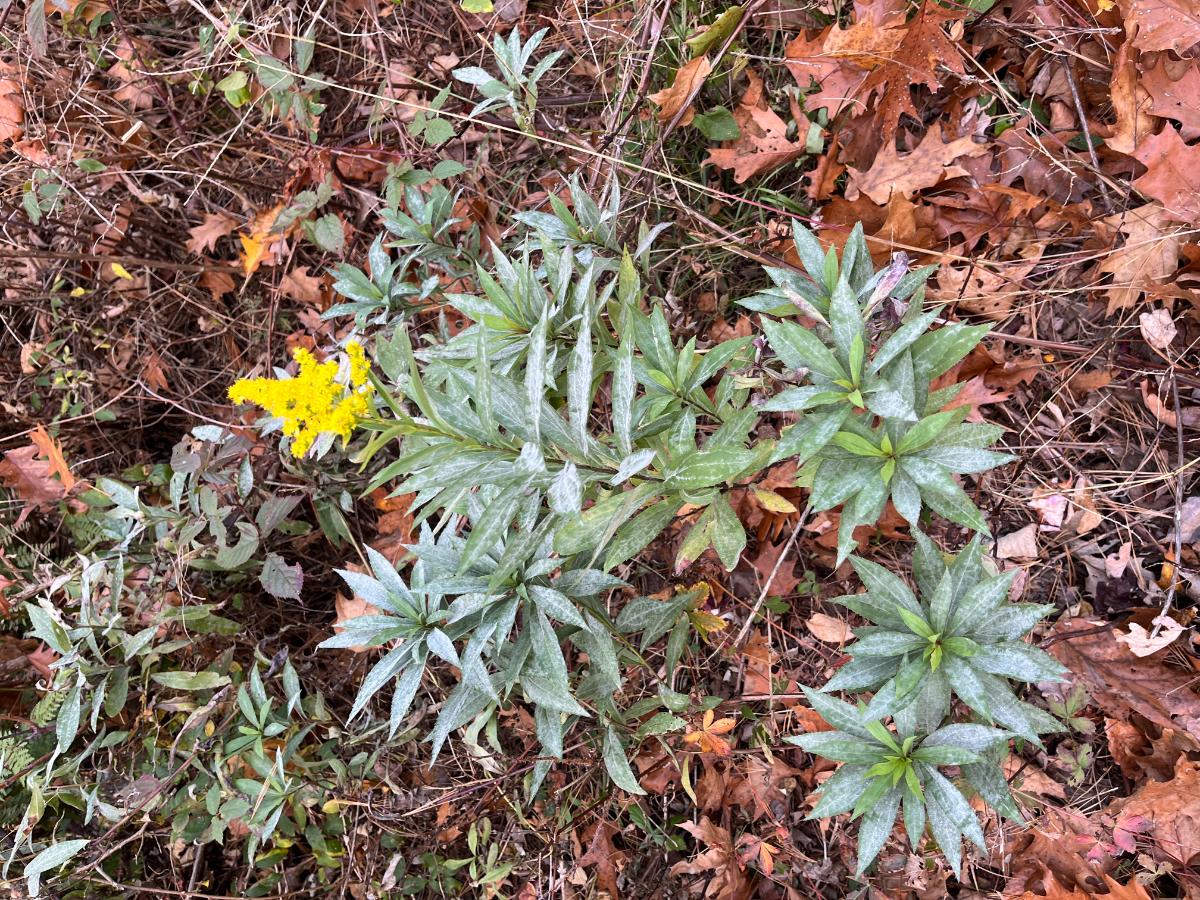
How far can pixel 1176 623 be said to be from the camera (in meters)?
2.19

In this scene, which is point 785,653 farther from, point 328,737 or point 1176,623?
point 328,737

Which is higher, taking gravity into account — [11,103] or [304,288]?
[11,103]

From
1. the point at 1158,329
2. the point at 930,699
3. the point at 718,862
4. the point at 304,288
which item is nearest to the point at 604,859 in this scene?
the point at 718,862

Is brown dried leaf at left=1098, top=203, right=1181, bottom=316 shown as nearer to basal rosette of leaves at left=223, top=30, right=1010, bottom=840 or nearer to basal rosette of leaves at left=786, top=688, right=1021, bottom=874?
basal rosette of leaves at left=223, top=30, right=1010, bottom=840

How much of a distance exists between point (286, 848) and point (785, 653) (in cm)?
201

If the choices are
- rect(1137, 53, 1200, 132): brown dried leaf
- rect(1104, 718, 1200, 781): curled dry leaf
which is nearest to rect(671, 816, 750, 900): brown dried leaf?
rect(1104, 718, 1200, 781): curled dry leaf


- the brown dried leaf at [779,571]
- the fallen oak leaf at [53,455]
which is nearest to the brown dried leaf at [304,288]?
the fallen oak leaf at [53,455]

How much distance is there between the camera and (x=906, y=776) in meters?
1.76

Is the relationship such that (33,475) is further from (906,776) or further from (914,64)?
(914,64)

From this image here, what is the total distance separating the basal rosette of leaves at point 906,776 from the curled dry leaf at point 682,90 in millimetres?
1991

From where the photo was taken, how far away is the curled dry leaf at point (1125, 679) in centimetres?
219

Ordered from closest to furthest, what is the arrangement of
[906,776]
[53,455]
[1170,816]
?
[906,776], [1170,816], [53,455]

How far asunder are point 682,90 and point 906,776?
2236 millimetres

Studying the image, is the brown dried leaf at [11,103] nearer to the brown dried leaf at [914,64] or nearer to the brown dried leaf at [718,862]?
the brown dried leaf at [914,64]
